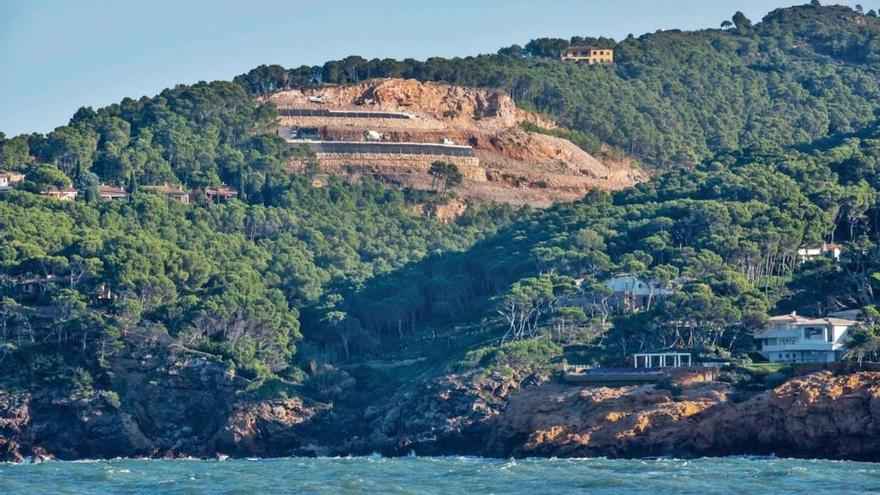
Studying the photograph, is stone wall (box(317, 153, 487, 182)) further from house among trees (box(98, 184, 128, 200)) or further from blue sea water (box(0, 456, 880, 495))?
blue sea water (box(0, 456, 880, 495))

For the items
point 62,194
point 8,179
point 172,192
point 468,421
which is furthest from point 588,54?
point 468,421

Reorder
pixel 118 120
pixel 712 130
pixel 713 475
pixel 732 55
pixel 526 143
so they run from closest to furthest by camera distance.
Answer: pixel 713 475 → pixel 118 120 → pixel 526 143 → pixel 712 130 → pixel 732 55

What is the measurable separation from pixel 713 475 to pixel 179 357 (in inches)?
1373

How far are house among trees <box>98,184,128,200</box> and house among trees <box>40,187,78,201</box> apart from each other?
5.16ft

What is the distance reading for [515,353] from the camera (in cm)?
10394

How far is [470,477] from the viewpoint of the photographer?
85750mm

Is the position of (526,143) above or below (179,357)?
above

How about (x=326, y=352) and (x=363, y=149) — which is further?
(x=363, y=149)

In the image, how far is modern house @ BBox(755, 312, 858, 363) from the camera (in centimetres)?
10025

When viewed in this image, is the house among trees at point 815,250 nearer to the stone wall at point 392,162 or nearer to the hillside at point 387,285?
the hillside at point 387,285

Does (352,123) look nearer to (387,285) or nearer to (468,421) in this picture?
(387,285)

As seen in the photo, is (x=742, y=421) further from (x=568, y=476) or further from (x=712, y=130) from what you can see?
(x=712, y=130)

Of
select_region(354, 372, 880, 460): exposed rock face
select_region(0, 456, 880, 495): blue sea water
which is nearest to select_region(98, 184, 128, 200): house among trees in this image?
select_region(354, 372, 880, 460): exposed rock face

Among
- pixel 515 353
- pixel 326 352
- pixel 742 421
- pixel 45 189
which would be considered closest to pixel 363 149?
pixel 45 189
